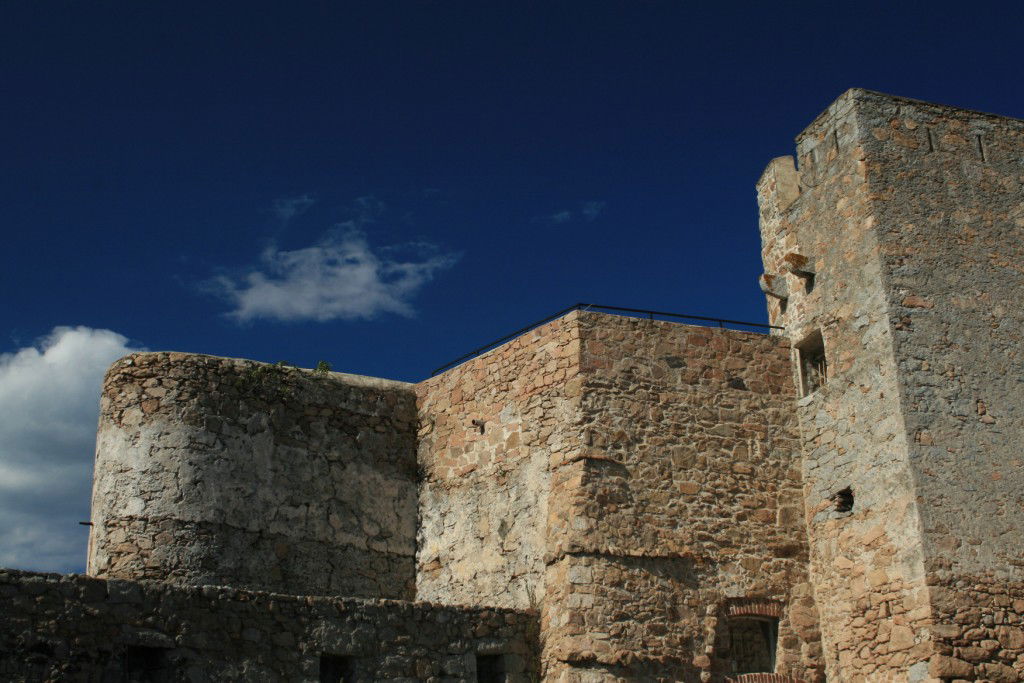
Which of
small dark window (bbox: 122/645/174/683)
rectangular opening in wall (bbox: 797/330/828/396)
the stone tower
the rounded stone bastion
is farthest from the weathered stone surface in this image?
rectangular opening in wall (bbox: 797/330/828/396)

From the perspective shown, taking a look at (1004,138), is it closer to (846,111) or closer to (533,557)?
(846,111)

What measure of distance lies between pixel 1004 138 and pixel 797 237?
9.03 ft

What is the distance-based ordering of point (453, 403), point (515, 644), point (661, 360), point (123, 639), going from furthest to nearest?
point (453, 403)
point (661, 360)
point (515, 644)
point (123, 639)

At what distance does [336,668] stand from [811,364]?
268 inches

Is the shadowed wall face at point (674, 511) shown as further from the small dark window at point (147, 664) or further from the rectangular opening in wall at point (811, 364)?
the small dark window at point (147, 664)

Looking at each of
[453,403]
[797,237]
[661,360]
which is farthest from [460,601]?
[797,237]

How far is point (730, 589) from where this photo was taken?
14328 mm

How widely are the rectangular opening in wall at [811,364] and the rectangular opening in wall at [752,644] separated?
9.35 ft

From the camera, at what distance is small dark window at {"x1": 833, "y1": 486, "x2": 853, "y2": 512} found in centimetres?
1427

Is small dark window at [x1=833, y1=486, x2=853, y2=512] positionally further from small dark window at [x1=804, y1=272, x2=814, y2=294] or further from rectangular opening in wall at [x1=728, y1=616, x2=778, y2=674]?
small dark window at [x1=804, y1=272, x2=814, y2=294]

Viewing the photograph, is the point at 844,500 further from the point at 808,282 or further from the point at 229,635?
the point at 229,635

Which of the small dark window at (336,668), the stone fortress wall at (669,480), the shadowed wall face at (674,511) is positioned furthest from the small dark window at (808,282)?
the small dark window at (336,668)

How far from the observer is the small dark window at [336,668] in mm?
12891

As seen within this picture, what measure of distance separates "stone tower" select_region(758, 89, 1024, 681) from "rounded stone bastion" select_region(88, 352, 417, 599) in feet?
17.6
